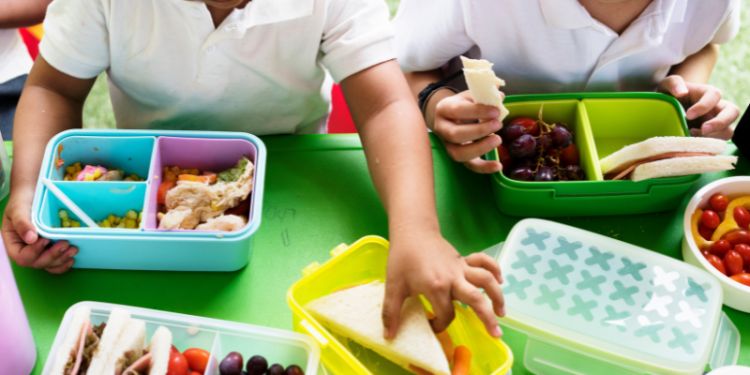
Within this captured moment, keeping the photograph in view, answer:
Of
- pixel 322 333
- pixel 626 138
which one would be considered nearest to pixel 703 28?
pixel 626 138

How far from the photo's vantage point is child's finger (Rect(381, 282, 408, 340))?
68cm

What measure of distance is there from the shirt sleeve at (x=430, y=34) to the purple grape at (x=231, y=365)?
51cm

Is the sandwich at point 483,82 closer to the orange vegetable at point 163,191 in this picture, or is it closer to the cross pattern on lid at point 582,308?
the cross pattern on lid at point 582,308

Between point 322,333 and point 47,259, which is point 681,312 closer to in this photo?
point 322,333

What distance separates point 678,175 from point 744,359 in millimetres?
201

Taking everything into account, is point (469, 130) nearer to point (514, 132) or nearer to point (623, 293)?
point (514, 132)

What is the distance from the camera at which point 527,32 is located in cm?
96

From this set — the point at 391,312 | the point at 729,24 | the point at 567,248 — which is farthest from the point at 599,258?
the point at 729,24

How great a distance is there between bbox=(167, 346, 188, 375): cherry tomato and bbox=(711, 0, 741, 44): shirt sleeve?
31.7 inches

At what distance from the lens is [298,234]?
818 mm

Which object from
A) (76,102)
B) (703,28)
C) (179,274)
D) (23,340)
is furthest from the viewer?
(703,28)

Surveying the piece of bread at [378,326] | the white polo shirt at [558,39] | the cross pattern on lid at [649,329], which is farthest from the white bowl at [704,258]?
the piece of bread at [378,326]

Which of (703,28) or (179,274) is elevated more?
(703,28)

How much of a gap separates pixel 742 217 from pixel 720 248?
0.17ft
